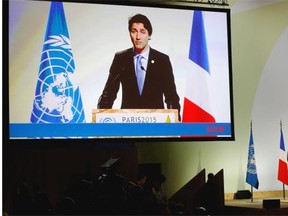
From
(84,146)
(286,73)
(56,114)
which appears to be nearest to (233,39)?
(286,73)

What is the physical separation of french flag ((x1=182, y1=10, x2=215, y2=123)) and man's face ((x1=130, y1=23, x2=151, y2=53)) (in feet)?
1.79

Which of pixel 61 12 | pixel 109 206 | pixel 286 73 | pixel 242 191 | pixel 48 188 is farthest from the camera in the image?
pixel 286 73

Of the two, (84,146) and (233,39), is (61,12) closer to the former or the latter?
(84,146)

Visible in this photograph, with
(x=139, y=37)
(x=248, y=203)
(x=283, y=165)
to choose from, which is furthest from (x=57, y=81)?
(x=283, y=165)

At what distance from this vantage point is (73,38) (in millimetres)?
5453

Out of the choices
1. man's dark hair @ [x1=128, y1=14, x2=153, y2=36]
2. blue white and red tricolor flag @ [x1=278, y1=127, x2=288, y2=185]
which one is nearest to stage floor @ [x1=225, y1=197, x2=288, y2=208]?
blue white and red tricolor flag @ [x1=278, y1=127, x2=288, y2=185]

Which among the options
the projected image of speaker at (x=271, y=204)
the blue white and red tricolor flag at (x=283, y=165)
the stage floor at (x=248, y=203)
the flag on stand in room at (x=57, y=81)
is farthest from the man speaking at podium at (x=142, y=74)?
the blue white and red tricolor flag at (x=283, y=165)

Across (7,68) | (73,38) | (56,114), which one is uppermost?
(73,38)

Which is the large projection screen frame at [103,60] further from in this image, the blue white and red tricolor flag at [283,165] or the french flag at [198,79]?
the blue white and red tricolor flag at [283,165]

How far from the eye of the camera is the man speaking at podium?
557 cm

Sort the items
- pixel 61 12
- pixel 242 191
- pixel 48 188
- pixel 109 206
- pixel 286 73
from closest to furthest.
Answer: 1. pixel 109 206
2. pixel 61 12
3. pixel 48 188
4. pixel 242 191
5. pixel 286 73

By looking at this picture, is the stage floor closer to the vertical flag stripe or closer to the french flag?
the french flag

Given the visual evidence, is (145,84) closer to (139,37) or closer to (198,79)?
(139,37)

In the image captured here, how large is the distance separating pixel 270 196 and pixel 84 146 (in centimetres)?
310
